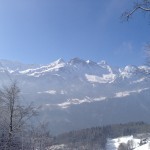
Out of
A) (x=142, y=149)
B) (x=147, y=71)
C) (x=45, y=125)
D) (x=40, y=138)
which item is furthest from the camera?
(x=142, y=149)

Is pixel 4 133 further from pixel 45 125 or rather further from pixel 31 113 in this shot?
pixel 45 125

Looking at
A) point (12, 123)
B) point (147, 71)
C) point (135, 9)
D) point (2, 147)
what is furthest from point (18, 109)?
point (135, 9)

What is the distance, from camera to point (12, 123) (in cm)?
2564

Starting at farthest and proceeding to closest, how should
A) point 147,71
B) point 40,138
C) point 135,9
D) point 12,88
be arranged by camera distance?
point 40,138, point 12,88, point 147,71, point 135,9

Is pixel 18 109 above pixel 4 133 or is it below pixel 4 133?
above

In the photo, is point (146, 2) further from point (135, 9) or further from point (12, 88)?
point (12, 88)

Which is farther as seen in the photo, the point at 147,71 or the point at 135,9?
the point at 147,71

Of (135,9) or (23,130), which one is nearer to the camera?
(135,9)

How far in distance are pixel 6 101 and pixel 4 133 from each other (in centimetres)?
223

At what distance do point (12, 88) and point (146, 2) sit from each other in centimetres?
1443

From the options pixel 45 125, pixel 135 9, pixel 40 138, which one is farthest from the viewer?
pixel 45 125

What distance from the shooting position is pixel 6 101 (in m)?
26.0

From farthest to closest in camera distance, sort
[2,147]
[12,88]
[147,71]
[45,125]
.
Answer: [45,125]
[12,88]
[2,147]
[147,71]

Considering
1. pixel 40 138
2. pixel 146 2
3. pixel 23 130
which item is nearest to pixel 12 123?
pixel 23 130
